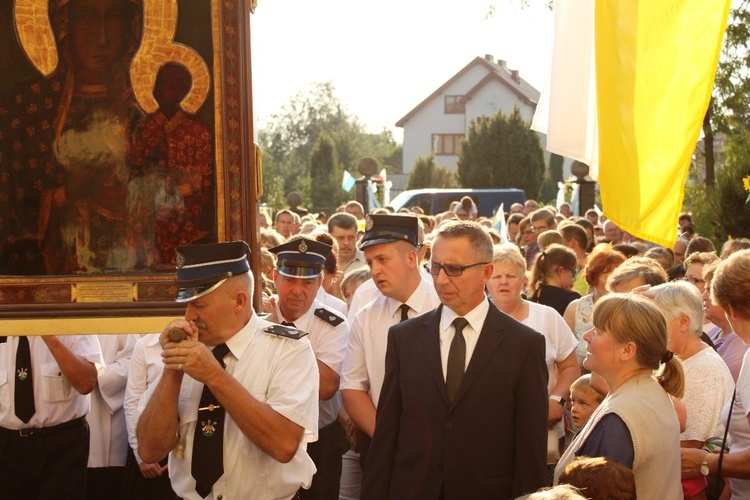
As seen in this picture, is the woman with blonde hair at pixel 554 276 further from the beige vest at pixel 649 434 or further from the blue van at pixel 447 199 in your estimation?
the blue van at pixel 447 199

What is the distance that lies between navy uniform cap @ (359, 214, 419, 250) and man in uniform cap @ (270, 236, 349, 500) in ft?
2.19

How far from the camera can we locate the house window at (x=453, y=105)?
78.1 metres

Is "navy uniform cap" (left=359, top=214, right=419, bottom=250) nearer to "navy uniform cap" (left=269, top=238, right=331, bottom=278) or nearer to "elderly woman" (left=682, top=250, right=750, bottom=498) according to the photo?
"navy uniform cap" (left=269, top=238, right=331, bottom=278)

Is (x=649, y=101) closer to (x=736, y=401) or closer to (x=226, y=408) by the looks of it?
(x=736, y=401)

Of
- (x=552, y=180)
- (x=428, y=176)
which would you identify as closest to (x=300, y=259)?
(x=428, y=176)

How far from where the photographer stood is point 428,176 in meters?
63.7

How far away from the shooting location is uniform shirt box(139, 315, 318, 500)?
4430 mm

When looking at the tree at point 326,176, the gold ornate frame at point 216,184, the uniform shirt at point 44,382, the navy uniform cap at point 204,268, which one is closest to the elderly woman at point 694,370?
the gold ornate frame at point 216,184

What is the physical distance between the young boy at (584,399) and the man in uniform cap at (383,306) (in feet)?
3.18

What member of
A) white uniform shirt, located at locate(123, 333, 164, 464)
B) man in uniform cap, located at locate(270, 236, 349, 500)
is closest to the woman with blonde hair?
man in uniform cap, located at locate(270, 236, 349, 500)

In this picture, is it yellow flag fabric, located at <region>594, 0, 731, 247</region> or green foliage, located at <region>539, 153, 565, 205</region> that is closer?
yellow flag fabric, located at <region>594, 0, 731, 247</region>

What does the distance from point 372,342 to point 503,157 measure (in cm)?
5527

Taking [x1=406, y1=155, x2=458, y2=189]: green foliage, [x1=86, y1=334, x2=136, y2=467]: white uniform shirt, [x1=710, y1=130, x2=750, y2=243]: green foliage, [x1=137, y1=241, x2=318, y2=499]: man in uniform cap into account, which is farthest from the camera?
[x1=406, y1=155, x2=458, y2=189]: green foliage

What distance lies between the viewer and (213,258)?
4.43m
